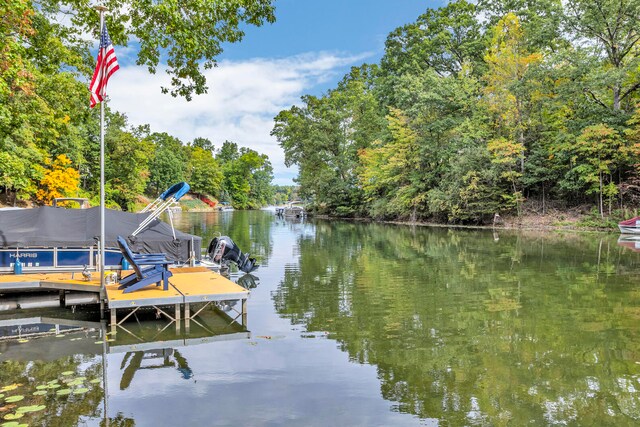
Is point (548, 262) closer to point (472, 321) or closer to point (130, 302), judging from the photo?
point (472, 321)

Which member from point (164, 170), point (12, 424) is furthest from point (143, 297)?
point (164, 170)

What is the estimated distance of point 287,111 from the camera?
61.1 m

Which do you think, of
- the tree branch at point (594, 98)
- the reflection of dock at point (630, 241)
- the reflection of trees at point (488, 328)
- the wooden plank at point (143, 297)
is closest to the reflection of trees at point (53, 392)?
the wooden plank at point (143, 297)

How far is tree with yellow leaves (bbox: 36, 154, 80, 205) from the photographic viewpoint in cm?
3338

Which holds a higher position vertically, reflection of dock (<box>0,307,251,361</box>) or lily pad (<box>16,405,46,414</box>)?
lily pad (<box>16,405,46,414</box>)

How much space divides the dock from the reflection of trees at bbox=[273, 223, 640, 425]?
64.4 inches

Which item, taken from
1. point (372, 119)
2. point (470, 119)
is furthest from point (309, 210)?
point (470, 119)

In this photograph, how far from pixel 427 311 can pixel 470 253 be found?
414 inches

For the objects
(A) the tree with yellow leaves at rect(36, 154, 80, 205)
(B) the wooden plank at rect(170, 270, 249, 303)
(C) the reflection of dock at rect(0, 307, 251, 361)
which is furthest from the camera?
(A) the tree with yellow leaves at rect(36, 154, 80, 205)

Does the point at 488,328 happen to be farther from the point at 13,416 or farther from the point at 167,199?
the point at 167,199

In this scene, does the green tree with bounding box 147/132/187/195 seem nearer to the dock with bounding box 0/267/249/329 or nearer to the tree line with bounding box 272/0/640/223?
the tree line with bounding box 272/0/640/223

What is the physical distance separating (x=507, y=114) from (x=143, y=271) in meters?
31.9

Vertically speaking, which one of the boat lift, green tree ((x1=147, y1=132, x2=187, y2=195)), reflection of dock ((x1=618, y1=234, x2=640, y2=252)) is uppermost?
green tree ((x1=147, y1=132, x2=187, y2=195))

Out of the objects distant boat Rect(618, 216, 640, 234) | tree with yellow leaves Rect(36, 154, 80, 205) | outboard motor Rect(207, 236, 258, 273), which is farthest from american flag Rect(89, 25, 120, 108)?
tree with yellow leaves Rect(36, 154, 80, 205)
